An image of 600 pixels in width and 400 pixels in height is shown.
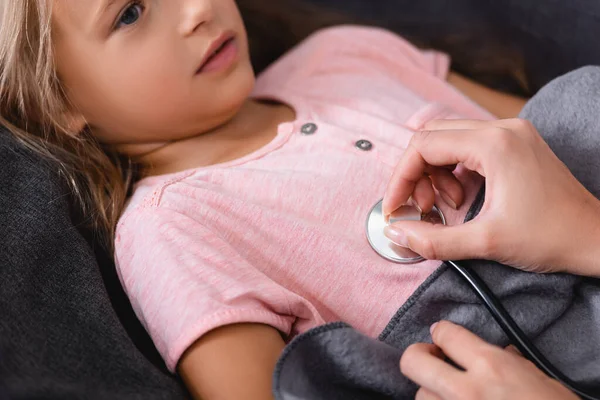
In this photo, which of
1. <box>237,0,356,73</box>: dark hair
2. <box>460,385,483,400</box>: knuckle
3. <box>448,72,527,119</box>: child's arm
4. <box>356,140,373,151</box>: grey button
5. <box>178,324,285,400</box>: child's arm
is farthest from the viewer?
<box>237,0,356,73</box>: dark hair


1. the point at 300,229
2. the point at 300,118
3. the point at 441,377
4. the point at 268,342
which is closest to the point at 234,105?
the point at 300,118

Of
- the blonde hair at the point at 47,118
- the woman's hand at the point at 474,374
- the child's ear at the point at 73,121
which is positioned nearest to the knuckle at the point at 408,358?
the woman's hand at the point at 474,374

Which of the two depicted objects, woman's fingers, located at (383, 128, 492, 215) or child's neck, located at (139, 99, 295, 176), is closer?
woman's fingers, located at (383, 128, 492, 215)

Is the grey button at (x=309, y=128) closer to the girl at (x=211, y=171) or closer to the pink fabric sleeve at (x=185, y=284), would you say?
the girl at (x=211, y=171)

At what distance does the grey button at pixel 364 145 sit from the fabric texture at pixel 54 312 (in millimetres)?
406

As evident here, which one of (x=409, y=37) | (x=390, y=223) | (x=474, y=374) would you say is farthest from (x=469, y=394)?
(x=409, y=37)

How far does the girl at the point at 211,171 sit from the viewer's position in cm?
79

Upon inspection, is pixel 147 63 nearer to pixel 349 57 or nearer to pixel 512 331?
pixel 349 57

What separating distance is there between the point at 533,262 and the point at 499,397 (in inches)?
7.9

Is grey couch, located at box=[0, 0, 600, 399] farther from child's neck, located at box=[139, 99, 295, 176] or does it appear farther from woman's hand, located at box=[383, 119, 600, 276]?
woman's hand, located at box=[383, 119, 600, 276]

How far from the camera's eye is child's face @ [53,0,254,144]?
934 mm

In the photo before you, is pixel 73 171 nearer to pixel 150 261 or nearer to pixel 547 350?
pixel 150 261

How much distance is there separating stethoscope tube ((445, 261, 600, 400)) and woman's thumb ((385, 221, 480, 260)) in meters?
0.02

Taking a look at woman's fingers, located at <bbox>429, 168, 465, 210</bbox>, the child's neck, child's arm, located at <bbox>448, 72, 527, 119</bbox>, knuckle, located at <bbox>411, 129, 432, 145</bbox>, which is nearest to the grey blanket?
woman's fingers, located at <bbox>429, 168, 465, 210</bbox>
